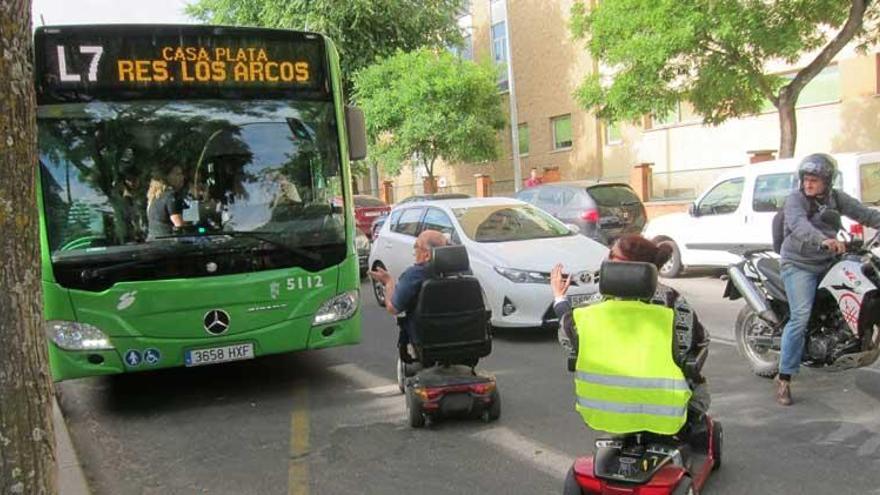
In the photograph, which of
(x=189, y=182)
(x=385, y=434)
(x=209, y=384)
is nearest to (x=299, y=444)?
(x=385, y=434)

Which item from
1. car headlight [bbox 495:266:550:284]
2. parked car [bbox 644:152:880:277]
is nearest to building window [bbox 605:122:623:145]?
parked car [bbox 644:152:880:277]

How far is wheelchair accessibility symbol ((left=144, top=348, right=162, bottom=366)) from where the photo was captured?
225 inches

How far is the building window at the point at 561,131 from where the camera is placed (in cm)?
2855

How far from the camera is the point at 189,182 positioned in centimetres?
593

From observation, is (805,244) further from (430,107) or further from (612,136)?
(612,136)

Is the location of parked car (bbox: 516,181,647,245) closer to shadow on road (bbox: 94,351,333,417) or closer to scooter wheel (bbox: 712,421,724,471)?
shadow on road (bbox: 94,351,333,417)

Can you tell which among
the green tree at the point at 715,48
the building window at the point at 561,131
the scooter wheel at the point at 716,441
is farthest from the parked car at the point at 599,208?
the building window at the point at 561,131

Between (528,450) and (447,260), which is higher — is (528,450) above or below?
below

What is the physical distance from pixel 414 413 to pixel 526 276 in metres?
2.97

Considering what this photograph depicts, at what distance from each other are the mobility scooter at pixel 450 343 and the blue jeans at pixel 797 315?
6.72 ft

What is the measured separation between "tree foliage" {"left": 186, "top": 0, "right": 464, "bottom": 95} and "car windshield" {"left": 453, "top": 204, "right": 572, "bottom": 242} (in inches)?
709

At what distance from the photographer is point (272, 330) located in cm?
603

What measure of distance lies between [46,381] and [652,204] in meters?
18.7

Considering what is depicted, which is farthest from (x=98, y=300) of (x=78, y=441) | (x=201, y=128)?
(x=201, y=128)
